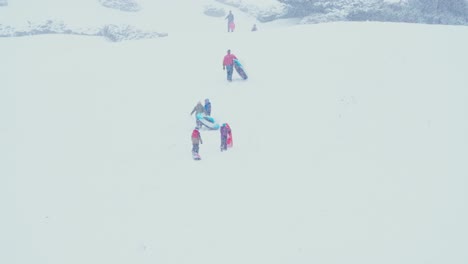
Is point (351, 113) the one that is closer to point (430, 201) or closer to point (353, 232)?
point (430, 201)

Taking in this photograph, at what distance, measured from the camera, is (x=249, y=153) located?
43.0 ft

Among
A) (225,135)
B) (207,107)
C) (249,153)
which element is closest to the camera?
(249,153)

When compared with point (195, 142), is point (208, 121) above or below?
above

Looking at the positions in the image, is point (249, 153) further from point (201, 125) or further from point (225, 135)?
point (201, 125)

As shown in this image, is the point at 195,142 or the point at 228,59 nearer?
the point at 195,142

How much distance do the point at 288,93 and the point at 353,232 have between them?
10.3 metres

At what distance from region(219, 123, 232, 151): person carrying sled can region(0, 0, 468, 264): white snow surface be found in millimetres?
412

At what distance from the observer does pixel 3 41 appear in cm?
2720

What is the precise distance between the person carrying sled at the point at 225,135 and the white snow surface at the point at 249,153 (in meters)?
0.41

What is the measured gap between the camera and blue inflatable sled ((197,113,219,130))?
15.9m

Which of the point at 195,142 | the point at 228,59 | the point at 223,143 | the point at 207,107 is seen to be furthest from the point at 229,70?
the point at 195,142

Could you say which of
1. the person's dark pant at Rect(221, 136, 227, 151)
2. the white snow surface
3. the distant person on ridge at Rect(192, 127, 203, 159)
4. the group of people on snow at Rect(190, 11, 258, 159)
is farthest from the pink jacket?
the distant person on ridge at Rect(192, 127, 203, 159)

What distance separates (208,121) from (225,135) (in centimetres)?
270

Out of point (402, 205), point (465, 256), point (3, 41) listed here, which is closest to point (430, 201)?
point (402, 205)
